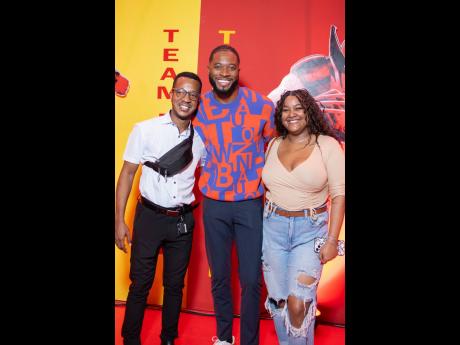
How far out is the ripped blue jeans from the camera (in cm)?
291

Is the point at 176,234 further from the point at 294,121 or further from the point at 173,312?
the point at 294,121

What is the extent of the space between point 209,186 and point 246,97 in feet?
2.30

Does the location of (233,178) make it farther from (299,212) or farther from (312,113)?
(312,113)

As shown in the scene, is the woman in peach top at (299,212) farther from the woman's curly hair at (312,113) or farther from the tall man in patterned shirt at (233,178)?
the tall man in patterned shirt at (233,178)

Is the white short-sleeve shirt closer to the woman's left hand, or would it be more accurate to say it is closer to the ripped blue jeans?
the ripped blue jeans

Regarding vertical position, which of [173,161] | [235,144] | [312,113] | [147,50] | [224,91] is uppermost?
[147,50]

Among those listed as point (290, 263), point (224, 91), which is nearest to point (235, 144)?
point (224, 91)

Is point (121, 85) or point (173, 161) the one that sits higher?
point (121, 85)

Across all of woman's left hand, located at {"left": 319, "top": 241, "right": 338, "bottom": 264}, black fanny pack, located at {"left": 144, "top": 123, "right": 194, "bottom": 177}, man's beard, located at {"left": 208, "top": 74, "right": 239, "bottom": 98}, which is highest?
man's beard, located at {"left": 208, "top": 74, "right": 239, "bottom": 98}

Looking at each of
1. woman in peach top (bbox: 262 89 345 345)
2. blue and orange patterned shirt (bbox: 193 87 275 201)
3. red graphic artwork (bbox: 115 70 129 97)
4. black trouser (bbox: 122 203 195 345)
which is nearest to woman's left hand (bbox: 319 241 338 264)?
woman in peach top (bbox: 262 89 345 345)

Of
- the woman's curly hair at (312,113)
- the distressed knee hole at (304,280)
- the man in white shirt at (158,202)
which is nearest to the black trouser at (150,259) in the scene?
the man in white shirt at (158,202)

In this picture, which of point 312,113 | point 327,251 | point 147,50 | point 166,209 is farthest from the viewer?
point 147,50

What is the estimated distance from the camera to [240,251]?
3234 mm

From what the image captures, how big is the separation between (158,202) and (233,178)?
555 mm
